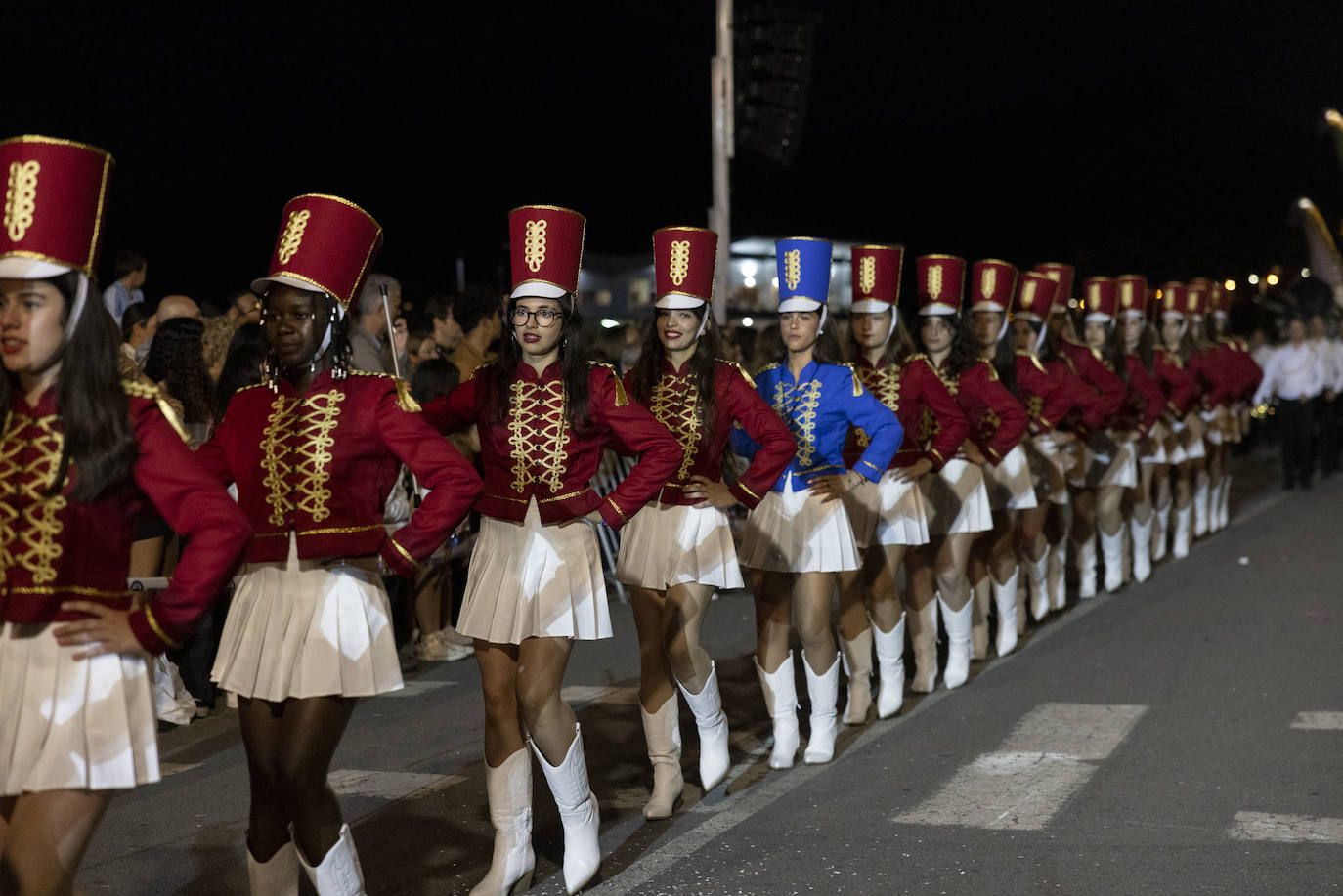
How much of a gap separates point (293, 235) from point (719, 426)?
2788 millimetres

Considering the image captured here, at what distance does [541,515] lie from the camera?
19.9 feet

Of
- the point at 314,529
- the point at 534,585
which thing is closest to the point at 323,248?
the point at 314,529

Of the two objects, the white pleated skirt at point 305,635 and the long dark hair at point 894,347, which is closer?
the white pleated skirt at point 305,635

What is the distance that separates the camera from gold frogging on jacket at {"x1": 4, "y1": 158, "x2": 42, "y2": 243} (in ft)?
12.7

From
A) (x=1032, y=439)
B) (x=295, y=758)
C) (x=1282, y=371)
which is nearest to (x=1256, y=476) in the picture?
(x=1282, y=371)

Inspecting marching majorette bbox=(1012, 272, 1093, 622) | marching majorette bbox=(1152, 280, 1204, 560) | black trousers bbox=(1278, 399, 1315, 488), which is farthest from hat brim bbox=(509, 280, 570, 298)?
black trousers bbox=(1278, 399, 1315, 488)

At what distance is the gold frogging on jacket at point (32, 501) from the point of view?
390 cm

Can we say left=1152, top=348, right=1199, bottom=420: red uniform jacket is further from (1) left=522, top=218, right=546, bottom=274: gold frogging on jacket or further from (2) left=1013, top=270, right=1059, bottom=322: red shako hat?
(1) left=522, top=218, right=546, bottom=274: gold frogging on jacket

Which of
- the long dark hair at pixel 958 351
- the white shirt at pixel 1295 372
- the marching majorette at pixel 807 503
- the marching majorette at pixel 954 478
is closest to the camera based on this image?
the marching majorette at pixel 807 503

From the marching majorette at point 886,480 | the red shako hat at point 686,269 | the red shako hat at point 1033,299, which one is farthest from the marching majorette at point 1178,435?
the red shako hat at point 686,269

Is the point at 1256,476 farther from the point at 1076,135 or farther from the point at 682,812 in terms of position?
the point at 1076,135

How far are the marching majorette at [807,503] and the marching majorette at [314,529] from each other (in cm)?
322

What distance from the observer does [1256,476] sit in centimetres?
2547

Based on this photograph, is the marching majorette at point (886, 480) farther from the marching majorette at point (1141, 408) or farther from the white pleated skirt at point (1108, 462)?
the marching majorette at point (1141, 408)
